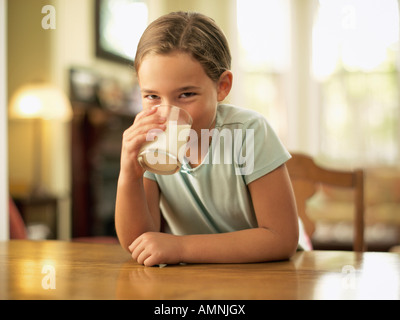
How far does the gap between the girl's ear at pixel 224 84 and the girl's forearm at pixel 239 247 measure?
287 millimetres

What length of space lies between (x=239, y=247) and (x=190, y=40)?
0.37 metres

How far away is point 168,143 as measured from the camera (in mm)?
766

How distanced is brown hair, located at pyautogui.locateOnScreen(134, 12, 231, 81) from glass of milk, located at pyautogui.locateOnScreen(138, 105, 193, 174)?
5.1 inches

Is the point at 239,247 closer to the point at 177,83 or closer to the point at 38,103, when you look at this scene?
the point at 177,83

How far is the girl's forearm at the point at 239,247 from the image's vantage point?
0.76 metres

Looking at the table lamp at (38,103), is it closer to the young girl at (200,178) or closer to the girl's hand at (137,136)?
the young girl at (200,178)

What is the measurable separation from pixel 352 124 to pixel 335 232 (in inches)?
55.6

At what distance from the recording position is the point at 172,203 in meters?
0.99

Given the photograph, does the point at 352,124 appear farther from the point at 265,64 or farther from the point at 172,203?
the point at 172,203

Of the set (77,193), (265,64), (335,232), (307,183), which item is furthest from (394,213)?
(307,183)
